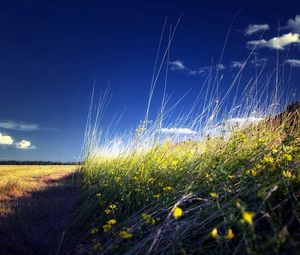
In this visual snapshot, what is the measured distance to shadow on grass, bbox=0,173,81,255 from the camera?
11.7 feet

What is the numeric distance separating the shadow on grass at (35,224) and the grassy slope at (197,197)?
0.29 m

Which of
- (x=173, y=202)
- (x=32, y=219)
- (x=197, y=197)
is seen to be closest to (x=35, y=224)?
(x=32, y=219)

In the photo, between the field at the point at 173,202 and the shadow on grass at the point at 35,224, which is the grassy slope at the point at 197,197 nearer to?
Result: the field at the point at 173,202

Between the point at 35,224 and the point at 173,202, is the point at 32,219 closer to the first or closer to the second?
the point at 35,224

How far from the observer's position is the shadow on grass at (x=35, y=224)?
11.7ft

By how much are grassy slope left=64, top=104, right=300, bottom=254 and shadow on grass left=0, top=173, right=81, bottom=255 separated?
29 cm

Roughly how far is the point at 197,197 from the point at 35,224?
2496 mm

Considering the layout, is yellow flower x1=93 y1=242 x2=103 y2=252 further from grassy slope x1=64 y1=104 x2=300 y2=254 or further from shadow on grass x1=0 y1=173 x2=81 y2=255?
shadow on grass x1=0 y1=173 x2=81 y2=255

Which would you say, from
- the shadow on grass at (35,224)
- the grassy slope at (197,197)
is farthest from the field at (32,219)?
the grassy slope at (197,197)

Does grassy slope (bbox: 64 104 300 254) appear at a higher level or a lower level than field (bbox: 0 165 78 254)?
higher

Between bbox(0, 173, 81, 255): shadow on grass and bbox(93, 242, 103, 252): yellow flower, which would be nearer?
bbox(93, 242, 103, 252): yellow flower

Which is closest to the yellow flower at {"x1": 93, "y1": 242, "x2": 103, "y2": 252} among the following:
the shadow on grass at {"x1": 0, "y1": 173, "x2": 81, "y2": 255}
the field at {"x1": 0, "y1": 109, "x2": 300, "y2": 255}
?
the field at {"x1": 0, "y1": 109, "x2": 300, "y2": 255}

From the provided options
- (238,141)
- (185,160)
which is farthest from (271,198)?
(185,160)

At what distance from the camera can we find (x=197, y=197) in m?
3.16
